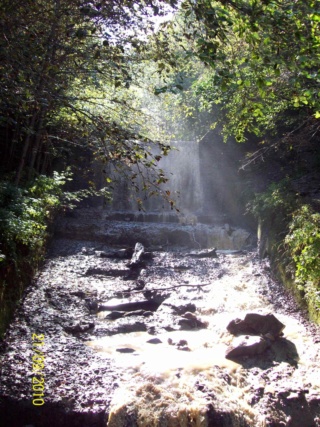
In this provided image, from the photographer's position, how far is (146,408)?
4.51 metres

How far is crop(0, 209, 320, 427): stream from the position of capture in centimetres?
452

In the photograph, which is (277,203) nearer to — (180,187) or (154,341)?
(154,341)

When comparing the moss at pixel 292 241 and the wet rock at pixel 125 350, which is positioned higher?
the moss at pixel 292 241

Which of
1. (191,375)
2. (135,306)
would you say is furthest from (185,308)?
(191,375)

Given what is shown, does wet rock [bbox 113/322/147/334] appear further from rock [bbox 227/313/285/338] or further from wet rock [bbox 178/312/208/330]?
rock [bbox 227/313/285/338]

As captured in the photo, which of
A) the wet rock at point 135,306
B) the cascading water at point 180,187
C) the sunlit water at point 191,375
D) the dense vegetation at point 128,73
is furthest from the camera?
the cascading water at point 180,187

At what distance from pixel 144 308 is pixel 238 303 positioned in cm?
206

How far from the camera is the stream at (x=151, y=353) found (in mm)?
4516

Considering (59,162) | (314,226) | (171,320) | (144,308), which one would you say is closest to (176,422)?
(171,320)

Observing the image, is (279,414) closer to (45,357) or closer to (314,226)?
(45,357)

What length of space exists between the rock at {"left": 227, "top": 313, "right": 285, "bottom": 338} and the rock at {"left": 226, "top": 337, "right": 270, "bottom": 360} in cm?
37

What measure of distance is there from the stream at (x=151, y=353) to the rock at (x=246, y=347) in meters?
0.09

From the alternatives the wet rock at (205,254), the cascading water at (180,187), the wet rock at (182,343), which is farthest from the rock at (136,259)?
the cascading water at (180,187)
